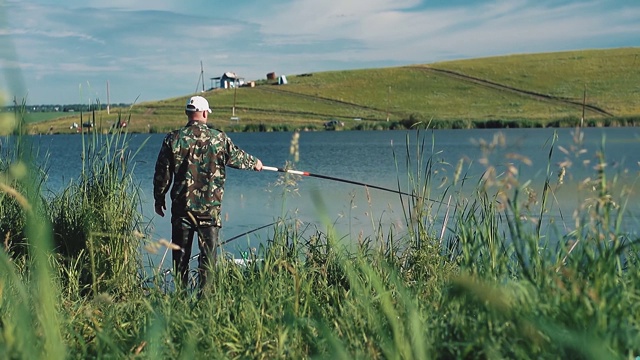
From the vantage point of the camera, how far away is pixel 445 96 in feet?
257

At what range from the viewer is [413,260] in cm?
600

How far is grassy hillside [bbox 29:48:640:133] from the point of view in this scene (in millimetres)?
65250

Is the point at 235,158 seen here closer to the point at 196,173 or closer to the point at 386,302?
the point at 196,173

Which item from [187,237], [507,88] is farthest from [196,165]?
[507,88]

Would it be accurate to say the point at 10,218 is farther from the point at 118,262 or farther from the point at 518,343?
the point at 518,343

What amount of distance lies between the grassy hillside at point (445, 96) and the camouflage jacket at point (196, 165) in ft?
165

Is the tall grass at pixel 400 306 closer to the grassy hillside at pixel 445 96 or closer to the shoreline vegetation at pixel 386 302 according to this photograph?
the shoreline vegetation at pixel 386 302

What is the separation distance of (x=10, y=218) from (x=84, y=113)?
Answer: 108cm

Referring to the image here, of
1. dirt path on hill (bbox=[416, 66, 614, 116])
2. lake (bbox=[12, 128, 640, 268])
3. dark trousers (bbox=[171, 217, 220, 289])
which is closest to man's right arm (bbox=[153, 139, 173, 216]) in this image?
dark trousers (bbox=[171, 217, 220, 289])

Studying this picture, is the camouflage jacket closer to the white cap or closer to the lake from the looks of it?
the white cap

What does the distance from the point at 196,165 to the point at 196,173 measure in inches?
2.3

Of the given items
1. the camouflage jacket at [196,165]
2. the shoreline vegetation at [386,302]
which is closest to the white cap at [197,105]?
the camouflage jacket at [196,165]

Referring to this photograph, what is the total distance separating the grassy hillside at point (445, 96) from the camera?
A: 65.2 metres

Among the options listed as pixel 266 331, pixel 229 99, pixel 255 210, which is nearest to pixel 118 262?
pixel 266 331
